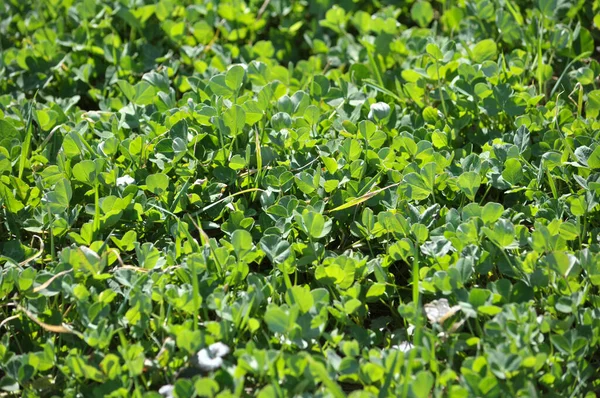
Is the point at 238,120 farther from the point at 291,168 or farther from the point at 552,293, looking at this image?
the point at 552,293

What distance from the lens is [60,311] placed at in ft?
6.66

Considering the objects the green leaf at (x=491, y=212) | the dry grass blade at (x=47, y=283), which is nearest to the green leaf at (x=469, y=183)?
the green leaf at (x=491, y=212)

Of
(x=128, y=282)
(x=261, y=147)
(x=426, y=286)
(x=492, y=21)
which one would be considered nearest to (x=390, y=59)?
(x=492, y=21)

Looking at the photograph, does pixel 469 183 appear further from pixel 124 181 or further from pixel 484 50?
pixel 124 181

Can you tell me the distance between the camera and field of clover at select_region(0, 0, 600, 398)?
1.83 meters

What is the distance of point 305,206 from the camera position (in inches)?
88.6

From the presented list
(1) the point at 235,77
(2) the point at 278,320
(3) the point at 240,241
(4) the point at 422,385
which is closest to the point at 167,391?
(2) the point at 278,320

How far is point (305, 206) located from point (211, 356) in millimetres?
605

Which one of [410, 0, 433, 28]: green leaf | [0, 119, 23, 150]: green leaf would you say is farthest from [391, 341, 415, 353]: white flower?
[410, 0, 433, 28]: green leaf

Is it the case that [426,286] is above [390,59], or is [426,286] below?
below

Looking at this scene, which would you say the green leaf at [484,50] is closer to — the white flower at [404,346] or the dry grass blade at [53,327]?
the white flower at [404,346]

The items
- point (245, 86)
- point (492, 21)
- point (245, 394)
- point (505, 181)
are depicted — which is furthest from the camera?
point (492, 21)

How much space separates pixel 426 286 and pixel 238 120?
33.3 inches

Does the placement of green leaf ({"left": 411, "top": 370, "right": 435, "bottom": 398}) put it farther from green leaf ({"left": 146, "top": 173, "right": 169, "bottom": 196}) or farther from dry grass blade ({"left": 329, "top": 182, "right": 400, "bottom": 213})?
green leaf ({"left": 146, "top": 173, "right": 169, "bottom": 196})
